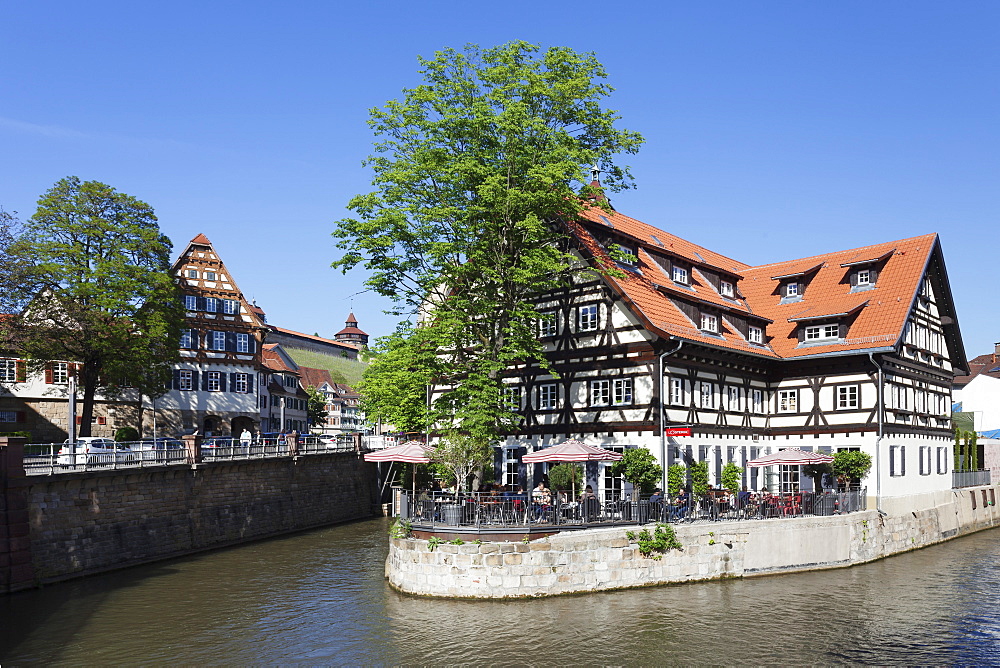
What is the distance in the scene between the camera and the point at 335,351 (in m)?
150

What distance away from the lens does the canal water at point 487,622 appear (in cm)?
1967

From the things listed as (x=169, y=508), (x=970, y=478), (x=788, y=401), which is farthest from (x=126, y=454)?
(x=970, y=478)

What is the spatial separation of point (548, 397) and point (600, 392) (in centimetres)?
300

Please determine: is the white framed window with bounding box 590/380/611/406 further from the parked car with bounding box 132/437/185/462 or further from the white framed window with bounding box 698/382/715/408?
the parked car with bounding box 132/437/185/462

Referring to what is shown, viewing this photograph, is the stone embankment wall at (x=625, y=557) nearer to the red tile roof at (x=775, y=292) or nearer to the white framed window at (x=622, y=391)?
the white framed window at (x=622, y=391)

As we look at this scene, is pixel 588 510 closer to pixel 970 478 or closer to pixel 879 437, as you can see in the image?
pixel 879 437

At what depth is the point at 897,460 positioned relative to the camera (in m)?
40.1

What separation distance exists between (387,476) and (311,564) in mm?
17666

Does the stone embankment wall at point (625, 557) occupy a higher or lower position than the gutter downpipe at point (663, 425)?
lower

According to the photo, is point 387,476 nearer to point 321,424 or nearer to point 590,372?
point 590,372

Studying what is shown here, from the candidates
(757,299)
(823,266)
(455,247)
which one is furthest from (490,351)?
(823,266)

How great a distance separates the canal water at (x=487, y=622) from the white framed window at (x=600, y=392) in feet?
33.8

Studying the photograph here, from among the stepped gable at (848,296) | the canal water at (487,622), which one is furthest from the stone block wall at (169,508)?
the stepped gable at (848,296)

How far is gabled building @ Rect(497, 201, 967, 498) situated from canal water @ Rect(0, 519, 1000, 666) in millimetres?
8978
